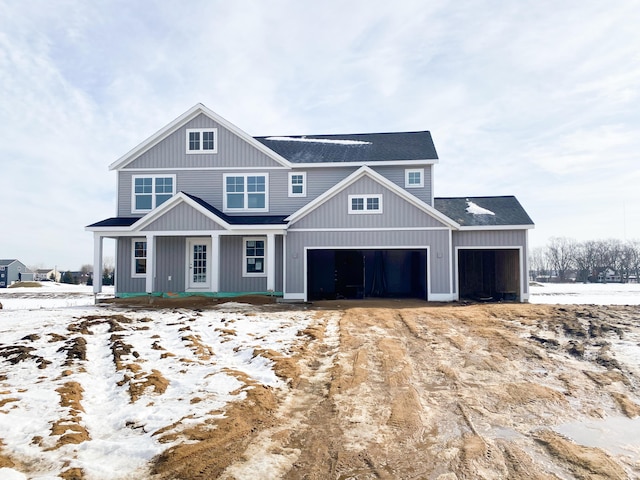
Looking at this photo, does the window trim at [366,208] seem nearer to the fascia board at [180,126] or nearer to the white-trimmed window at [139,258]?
the fascia board at [180,126]

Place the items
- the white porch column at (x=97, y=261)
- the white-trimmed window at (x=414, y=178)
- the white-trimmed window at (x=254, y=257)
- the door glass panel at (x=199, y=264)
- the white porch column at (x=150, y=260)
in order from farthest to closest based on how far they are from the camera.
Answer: the white-trimmed window at (x=414, y=178)
the door glass panel at (x=199, y=264)
the white-trimmed window at (x=254, y=257)
the white porch column at (x=97, y=261)
the white porch column at (x=150, y=260)

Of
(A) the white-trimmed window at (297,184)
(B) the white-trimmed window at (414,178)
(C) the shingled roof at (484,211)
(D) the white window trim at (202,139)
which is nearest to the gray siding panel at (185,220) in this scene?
(D) the white window trim at (202,139)

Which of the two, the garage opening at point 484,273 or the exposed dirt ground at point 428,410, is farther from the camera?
the garage opening at point 484,273

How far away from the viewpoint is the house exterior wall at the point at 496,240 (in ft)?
58.2

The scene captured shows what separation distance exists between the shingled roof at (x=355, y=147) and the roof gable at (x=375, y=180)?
252cm

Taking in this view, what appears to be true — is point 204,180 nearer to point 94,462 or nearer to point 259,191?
point 259,191

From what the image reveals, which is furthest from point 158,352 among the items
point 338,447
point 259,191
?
point 259,191

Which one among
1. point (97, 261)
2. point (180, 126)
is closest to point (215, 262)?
point (97, 261)

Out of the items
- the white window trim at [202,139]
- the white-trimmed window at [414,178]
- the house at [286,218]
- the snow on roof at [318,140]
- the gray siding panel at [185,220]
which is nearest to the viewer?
the gray siding panel at [185,220]

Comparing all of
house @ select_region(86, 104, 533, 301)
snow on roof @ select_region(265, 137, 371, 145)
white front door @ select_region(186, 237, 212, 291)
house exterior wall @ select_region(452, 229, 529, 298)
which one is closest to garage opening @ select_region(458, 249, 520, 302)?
house @ select_region(86, 104, 533, 301)

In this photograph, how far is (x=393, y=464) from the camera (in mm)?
4168

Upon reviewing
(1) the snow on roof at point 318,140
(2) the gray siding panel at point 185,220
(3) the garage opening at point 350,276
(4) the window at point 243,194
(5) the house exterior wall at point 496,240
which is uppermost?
(1) the snow on roof at point 318,140

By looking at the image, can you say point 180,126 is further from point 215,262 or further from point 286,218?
point 215,262

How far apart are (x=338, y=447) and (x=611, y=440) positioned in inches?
114
